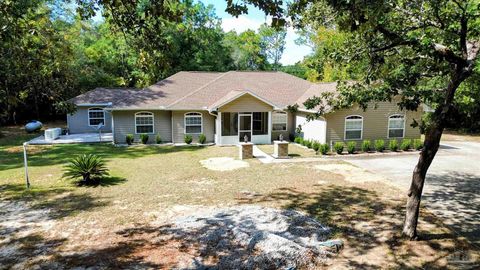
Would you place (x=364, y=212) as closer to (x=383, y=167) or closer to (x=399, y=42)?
(x=399, y=42)

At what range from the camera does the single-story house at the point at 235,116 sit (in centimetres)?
2142

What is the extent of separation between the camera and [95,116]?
28.7m

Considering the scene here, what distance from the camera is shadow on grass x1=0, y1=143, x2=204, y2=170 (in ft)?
58.4

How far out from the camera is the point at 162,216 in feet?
32.3

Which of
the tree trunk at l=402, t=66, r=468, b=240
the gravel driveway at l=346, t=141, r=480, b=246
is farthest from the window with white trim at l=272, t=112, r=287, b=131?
the tree trunk at l=402, t=66, r=468, b=240

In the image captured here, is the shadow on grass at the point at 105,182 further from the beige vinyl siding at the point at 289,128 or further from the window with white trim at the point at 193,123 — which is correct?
the beige vinyl siding at the point at 289,128

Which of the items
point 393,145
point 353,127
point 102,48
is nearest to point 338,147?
point 353,127

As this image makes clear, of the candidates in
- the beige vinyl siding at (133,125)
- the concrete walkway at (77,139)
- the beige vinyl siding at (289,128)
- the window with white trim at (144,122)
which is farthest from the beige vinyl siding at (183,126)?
the concrete walkway at (77,139)

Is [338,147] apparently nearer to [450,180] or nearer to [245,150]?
[245,150]

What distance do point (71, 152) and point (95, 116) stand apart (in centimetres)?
902

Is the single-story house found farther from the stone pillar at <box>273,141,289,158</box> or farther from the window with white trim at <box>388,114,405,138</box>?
the stone pillar at <box>273,141,289,158</box>

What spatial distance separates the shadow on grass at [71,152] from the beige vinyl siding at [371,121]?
8516mm

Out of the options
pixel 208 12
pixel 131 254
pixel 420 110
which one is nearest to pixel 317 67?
pixel 131 254

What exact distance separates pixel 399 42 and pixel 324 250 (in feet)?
16.1
